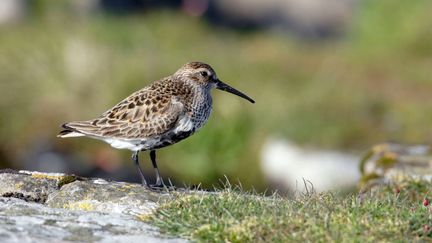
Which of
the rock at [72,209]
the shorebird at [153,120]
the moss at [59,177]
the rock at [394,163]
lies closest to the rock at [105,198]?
the rock at [72,209]

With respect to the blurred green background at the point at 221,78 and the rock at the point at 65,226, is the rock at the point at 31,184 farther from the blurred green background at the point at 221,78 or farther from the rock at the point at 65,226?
the blurred green background at the point at 221,78

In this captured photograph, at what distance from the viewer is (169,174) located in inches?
693

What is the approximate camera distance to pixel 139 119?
9.57 metres

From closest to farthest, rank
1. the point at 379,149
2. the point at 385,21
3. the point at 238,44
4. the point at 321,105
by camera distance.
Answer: the point at 379,149
the point at 321,105
the point at 385,21
the point at 238,44

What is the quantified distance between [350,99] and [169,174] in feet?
16.7

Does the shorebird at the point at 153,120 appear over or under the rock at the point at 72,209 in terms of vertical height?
over

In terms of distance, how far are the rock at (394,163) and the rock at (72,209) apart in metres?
3.90

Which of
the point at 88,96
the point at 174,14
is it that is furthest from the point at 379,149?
the point at 174,14

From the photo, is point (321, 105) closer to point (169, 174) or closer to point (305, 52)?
point (169, 174)

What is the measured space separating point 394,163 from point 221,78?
9.47 meters

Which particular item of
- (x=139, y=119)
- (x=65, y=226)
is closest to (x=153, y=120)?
(x=139, y=119)

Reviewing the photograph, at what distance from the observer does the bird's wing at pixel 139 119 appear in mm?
9406

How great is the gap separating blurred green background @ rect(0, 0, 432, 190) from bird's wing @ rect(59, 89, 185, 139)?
283 inches

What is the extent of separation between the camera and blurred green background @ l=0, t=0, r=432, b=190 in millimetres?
17922
